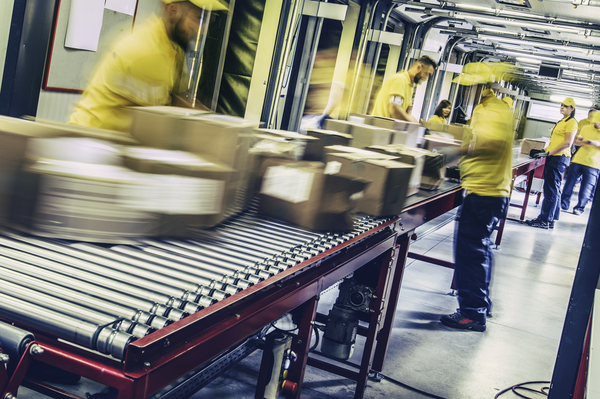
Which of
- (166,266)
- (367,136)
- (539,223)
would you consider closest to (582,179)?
(539,223)

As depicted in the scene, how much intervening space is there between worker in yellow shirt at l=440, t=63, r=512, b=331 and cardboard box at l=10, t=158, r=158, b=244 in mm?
2534

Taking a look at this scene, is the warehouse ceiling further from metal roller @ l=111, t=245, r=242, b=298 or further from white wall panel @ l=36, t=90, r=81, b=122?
white wall panel @ l=36, t=90, r=81, b=122

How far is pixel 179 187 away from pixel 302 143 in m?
0.91

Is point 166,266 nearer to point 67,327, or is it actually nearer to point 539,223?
point 67,327

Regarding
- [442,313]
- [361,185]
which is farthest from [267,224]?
[442,313]

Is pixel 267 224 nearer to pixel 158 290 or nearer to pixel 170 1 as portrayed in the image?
pixel 158 290

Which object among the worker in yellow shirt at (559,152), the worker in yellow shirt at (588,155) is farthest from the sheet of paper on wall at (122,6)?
the worker in yellow shirt at (588,155)

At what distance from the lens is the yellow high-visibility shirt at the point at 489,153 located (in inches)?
125

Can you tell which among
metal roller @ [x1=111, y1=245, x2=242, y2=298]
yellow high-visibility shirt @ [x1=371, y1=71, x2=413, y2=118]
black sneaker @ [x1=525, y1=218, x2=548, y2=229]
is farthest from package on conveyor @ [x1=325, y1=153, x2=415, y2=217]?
black sneaker @ [x1=525, y1=218, x2=548, y2=229]

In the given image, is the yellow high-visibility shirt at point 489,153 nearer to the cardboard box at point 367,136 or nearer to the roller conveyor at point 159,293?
the cardboard box at point 367,136

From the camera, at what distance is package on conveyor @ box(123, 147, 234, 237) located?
126 centimetres

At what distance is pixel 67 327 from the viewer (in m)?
0.87

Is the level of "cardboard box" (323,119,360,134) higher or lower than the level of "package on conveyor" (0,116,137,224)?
higher

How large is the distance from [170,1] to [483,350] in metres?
2.67
